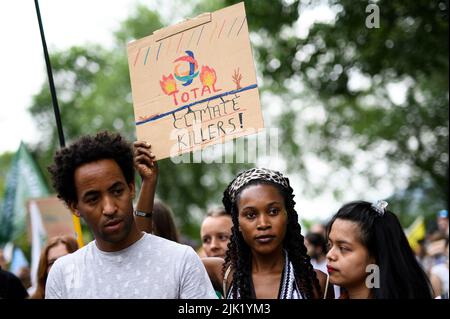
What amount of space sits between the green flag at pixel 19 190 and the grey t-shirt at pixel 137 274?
6544mm

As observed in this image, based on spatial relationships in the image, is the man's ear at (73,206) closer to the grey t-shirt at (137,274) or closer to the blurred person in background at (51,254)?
the grey t-shirt at (137,274)

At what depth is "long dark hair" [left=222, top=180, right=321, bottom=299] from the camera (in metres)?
3.42

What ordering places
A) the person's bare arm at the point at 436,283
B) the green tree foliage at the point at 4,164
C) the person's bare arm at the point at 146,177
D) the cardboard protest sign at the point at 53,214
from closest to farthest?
the person's bare arm at the point at 146,177
the person's bare arm at the point at 436,283
the cardboard protest sign at the point at 53,214
the green tree foliage at the point at 4,164

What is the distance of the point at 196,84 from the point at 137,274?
1242 mm

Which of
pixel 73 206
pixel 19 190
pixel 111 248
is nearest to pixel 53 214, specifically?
pixel 19 190

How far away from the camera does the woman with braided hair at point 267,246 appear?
3.38 metres

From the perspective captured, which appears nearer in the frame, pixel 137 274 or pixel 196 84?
pixel 137 274

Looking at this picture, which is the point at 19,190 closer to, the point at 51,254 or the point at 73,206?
the point at 51,254

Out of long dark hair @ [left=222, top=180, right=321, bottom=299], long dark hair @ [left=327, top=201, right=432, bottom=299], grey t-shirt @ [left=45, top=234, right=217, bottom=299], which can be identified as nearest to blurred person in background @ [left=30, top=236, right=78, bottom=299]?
long dark hair @ [left=222, top=180, right=321, bottom=299]

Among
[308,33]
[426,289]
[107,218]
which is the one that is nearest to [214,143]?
[107,218]

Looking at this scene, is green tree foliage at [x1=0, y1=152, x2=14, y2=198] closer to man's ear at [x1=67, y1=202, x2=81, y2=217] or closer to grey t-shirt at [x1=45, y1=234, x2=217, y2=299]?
man's ear at [x1=67, y1=202, x2=81, y2=217]

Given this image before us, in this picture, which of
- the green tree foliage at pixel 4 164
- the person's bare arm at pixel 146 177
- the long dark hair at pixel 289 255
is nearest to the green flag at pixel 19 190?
the person's bare arm at pixel 146 177

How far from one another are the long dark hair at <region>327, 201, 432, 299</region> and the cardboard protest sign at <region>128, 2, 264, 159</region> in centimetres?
62

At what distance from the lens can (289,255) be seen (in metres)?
3.53
